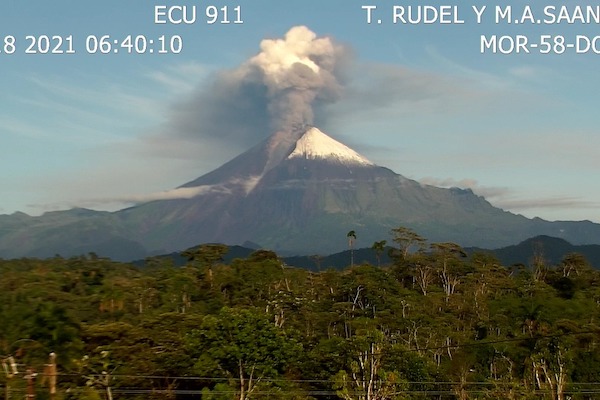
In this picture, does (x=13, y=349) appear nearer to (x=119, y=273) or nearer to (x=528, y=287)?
(x=528, y=287)

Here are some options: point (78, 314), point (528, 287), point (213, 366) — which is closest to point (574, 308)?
point (528, 287)

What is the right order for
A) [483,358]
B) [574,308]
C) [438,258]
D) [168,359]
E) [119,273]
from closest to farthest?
[168,359] < [483,358] < [574,308] < [438,258] < [119,273]

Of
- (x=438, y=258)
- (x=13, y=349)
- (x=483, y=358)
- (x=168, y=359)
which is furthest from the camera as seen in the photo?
(x=438, y=258)

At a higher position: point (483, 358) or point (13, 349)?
point (13, 349)

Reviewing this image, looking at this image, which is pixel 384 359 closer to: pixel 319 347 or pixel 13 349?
pixel 319 347

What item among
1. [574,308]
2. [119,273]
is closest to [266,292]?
[574,308]

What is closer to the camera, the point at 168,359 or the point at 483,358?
the point at 168,359
